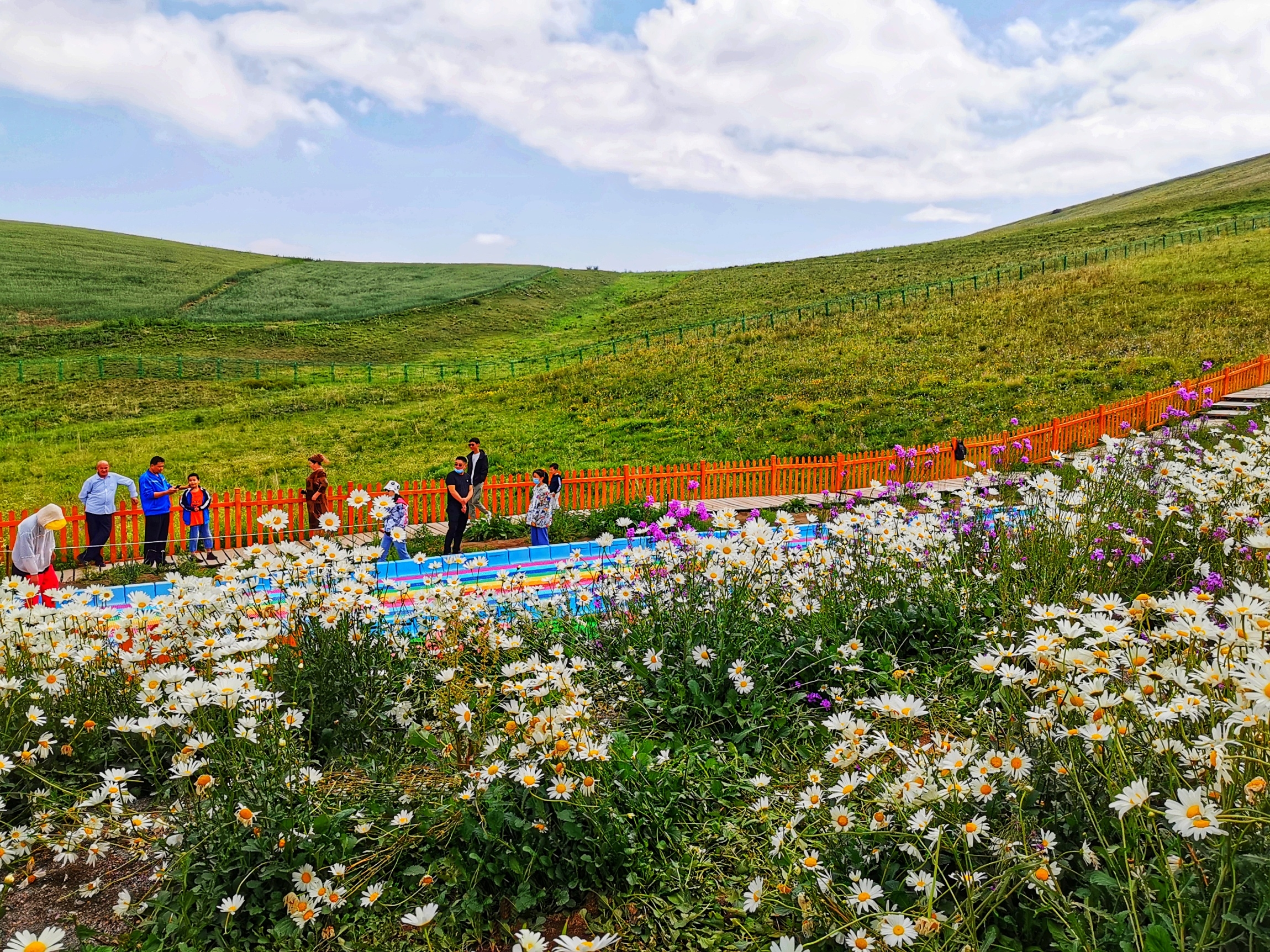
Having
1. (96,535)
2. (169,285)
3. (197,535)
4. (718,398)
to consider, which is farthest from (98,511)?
(169,285)

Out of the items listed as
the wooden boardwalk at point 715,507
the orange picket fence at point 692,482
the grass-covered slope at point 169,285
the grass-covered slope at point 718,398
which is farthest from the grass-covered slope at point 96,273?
the wooden boardwalk at point 715,507

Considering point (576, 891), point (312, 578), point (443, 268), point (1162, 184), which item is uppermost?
point (1162, 184)

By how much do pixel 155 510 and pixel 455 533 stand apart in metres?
4.32

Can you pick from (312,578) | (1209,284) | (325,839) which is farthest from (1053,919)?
(1209,284)

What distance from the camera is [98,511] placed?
11070mm

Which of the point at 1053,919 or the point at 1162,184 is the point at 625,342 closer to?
the point at 1053,919

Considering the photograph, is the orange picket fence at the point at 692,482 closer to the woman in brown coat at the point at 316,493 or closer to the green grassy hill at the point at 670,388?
the woman in brown coat at the point at 316,493

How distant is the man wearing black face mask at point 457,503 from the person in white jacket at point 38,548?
14.4ft

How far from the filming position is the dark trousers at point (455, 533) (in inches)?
443

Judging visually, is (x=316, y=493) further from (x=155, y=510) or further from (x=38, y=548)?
(x=38, y=548)

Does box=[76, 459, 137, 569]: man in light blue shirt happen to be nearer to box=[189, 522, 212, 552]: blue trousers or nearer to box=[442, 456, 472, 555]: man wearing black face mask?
box=[189, 522, 212, 552]: blue trousers

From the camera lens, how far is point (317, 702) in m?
4.00

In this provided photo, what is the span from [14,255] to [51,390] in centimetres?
3703

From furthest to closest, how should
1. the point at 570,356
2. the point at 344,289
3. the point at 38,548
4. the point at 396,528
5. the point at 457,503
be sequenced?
the point at 344,289 → the point at 570,356 → the point at 457,503 → the point at 396,528 → the point at 38,548
